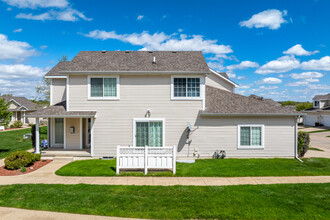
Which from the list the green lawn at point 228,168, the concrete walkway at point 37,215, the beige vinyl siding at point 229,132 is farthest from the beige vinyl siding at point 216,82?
the concrete walkway at point 37,215

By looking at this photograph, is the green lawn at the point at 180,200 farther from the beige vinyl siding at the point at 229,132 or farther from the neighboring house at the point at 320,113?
the neighboring house at the point at 320,113

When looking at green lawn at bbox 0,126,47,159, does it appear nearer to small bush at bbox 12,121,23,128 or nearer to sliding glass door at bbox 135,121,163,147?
sliding glass door at bbox 135,121,163,147

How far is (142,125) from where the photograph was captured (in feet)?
40.3

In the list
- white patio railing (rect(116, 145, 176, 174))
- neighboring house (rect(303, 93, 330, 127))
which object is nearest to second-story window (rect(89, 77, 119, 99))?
white patio railing (rect(116, 145, 176, 174))

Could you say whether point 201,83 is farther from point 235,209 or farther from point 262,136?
point 235,209

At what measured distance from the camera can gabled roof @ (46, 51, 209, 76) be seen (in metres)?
12.2

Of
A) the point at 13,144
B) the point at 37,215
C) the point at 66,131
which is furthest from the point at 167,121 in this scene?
the point at 13,144

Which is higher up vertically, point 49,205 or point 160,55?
point 160,55

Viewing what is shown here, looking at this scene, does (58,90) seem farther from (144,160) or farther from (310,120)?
(310,120)

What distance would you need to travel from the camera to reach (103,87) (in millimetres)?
12414

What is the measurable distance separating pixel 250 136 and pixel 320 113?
31.1 m

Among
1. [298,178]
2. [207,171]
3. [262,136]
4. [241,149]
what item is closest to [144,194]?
[207,171]

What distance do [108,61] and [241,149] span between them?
Result: 993 centimetres

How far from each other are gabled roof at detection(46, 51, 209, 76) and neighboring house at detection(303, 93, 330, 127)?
30285 millimetres
